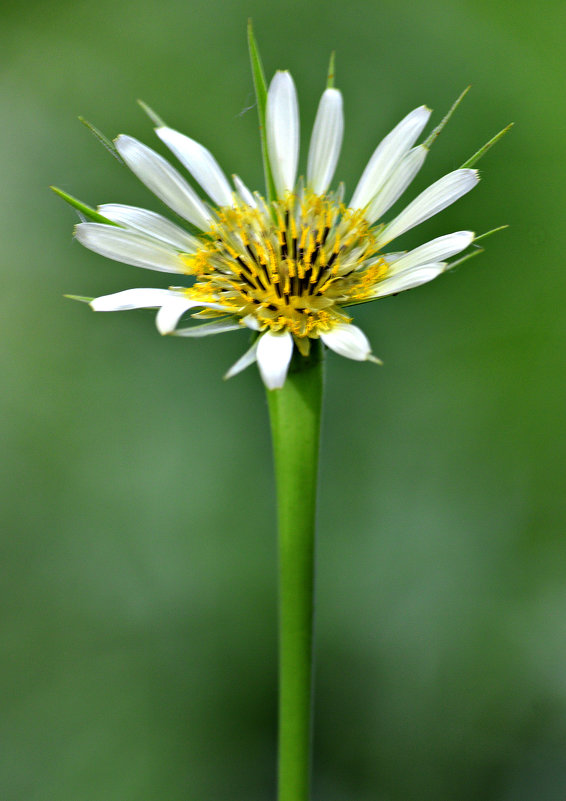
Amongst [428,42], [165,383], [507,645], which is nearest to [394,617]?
[507,645]

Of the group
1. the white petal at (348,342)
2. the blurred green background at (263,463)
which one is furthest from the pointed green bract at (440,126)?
the blurred green background at (263,463)

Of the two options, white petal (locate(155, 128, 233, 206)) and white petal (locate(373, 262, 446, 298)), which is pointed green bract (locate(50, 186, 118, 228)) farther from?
white petal (locate(373, 262, 446, 298))

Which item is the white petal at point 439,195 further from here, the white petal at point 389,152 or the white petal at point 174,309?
the white petal at point 174,309

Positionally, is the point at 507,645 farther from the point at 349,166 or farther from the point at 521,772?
the point at 349,166

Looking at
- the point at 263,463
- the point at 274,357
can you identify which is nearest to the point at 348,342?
the point at 274,357

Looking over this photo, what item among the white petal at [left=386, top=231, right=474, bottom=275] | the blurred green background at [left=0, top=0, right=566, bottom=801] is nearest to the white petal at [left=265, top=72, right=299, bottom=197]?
the white petal at [left=386, top=231, right=474, bottom=275]

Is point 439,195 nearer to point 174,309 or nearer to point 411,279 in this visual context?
point 411,279
